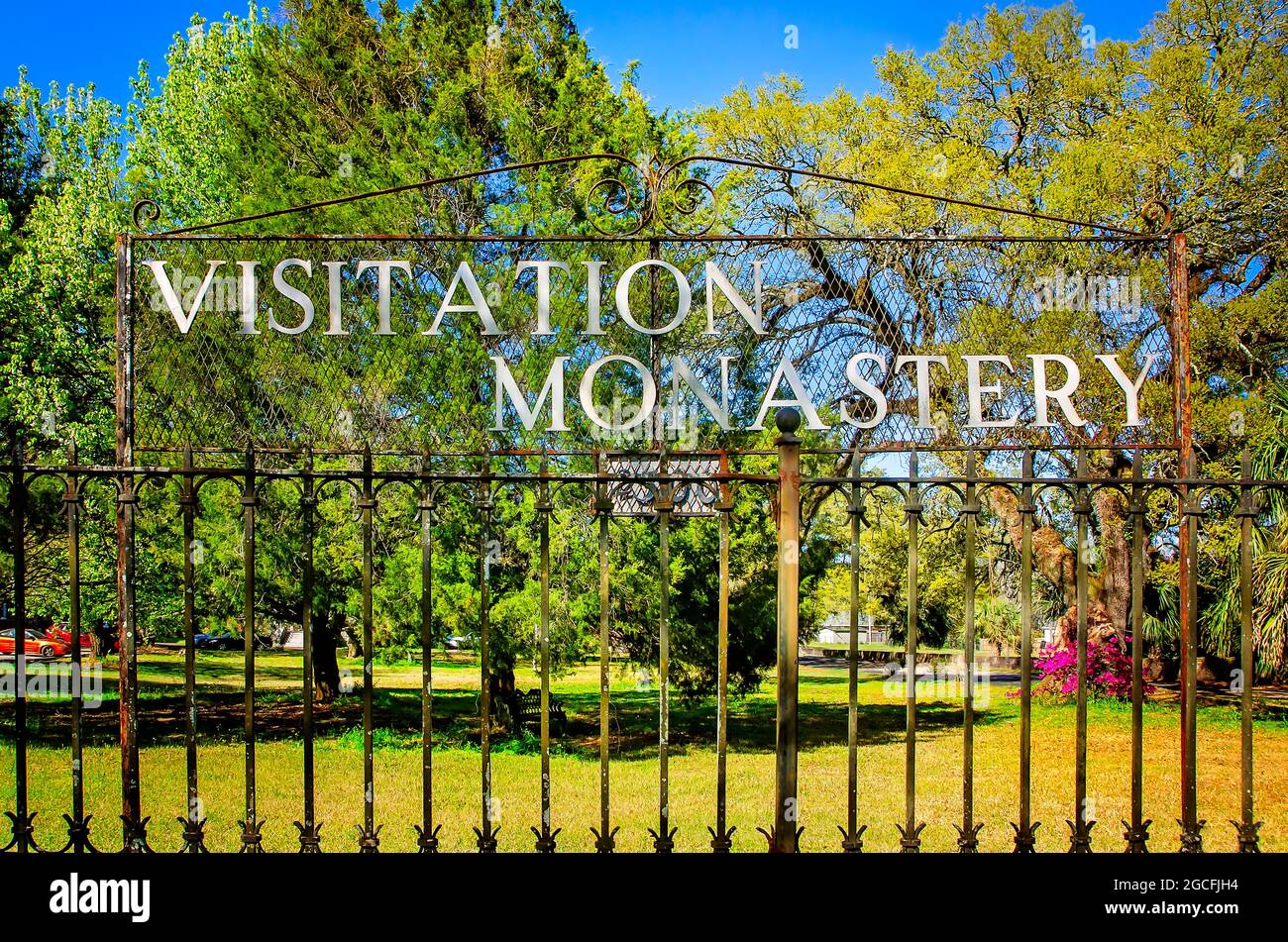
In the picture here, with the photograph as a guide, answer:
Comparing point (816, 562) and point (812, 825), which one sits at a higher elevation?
point (816, 562)

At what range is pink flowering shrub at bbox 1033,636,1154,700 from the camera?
14.2 m

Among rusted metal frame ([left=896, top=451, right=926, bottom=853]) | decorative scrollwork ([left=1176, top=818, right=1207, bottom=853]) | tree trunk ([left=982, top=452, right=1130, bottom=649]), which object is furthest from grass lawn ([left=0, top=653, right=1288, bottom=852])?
decorative scrollwork ([left=1176, top=818, right=1207, bottom=853])

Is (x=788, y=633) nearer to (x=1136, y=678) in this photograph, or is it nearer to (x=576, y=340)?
(x=1136, y=678)

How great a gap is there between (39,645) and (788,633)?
16966mm

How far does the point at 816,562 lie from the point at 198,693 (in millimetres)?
10946

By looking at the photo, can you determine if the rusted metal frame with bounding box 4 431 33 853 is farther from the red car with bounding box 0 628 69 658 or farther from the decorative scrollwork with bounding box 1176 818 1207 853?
the red car with bounding box 0 628 69 658

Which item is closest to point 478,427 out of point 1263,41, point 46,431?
point 46,431

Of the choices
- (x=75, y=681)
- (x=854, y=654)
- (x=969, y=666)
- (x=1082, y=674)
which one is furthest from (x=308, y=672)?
(x=1082, y=674)

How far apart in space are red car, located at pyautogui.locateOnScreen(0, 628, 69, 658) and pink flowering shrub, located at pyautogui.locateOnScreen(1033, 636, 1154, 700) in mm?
15921

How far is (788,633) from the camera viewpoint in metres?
4.13

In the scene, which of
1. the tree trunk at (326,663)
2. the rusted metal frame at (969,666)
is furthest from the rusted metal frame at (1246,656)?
the tree trunk at (326,663)

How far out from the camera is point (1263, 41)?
1364 cm

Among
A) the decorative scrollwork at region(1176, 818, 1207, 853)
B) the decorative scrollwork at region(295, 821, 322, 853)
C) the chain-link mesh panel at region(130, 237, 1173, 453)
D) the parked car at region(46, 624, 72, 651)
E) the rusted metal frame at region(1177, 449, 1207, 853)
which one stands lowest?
the parked car at region(46, 624, 72, 651)

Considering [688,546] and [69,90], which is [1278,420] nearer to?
[688,546]
